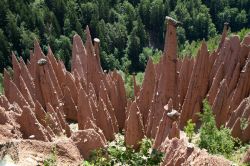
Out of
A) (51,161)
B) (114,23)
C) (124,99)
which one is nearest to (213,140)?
(51,161)

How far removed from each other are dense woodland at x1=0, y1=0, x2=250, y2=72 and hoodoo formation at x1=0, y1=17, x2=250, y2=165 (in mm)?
21748

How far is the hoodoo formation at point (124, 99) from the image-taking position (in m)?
19.5

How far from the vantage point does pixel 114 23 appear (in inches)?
2296

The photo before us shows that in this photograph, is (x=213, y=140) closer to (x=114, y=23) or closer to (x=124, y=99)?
(x=124, y=99)

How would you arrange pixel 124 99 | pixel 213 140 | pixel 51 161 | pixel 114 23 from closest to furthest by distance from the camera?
pixel 51 161, pixel 213 140, pixel 124 99, pixel 114 23

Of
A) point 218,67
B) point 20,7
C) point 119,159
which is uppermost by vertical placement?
point 119,159

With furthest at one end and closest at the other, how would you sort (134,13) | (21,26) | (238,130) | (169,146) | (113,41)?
(134,13) < (113,41) < (21,26) < (238,130) < (169,146)

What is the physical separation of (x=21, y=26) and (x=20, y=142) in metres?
39.0

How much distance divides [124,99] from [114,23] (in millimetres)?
33826

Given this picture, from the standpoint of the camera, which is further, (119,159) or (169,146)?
(169,146)

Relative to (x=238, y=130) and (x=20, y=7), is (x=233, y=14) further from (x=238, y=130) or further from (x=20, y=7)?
(x=238, y=130)

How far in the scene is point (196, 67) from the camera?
23297 mm

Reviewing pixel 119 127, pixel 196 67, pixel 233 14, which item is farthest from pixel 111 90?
pixel 233 14

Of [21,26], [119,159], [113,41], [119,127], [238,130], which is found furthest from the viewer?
[113,41]
